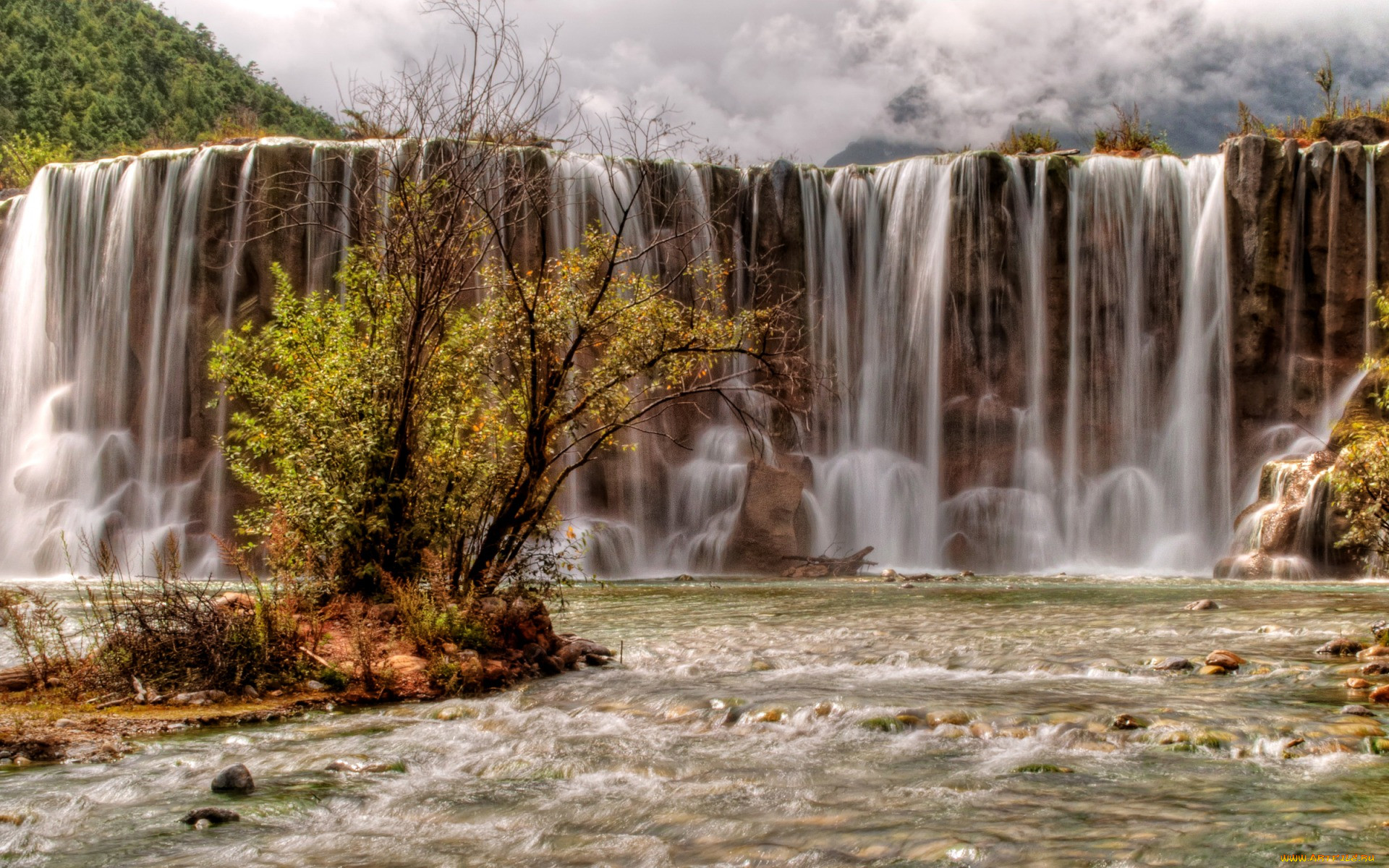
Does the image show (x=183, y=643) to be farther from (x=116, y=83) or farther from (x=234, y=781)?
(x=116, y=83)

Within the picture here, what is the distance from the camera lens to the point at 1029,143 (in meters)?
38.3

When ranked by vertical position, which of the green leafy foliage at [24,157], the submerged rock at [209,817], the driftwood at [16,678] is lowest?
the submerged rock at [209,817]

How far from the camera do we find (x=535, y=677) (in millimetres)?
12125

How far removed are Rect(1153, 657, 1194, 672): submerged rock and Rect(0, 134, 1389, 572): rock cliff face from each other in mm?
19383

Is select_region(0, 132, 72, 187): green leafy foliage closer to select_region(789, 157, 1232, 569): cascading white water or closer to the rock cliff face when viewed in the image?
the rock cliff face

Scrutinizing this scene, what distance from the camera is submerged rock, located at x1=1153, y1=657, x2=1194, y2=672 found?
39.0 ft

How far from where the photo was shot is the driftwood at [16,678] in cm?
1007

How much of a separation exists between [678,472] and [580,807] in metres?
25.6

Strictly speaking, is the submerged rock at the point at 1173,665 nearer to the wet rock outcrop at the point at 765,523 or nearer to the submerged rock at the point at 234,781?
the submerged rock at the point at 234,781

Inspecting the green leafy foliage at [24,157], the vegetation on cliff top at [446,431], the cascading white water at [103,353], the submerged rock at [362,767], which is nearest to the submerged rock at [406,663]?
the vegetation on cliff top at [446,431]

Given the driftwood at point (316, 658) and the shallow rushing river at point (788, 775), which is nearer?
the shallow rushing river at point (788, 775)

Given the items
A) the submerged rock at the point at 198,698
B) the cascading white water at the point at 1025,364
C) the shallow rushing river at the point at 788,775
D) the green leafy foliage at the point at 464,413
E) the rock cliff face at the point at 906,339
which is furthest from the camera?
the cascading white water at the point at 1025,364

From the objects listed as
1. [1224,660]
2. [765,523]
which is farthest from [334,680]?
[765,523]

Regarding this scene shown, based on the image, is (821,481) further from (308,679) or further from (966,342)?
(308,679)
